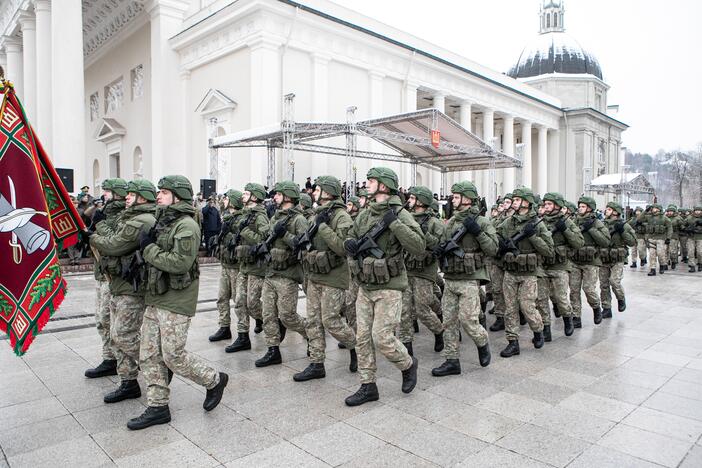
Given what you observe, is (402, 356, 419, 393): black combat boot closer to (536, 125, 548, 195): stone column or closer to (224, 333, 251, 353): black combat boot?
(224, 333, 251, 353): black combat boot

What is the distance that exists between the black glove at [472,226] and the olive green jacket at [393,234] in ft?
3.88

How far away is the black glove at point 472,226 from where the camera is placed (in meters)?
5.68

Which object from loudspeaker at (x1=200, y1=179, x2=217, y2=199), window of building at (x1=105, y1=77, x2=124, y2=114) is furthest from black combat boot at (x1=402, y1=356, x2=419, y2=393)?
window of building at (x1=105, y1=77, x2=124, y2=114)

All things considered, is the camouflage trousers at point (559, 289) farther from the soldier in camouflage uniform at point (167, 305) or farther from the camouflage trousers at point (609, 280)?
the soldier in camouflage uniform at point (167, 305)

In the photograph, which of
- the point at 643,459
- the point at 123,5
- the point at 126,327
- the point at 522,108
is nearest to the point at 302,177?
the point at 123,5

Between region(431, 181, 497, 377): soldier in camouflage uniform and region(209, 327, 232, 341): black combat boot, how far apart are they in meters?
3.01

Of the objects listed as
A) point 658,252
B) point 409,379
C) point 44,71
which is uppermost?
point 44,71

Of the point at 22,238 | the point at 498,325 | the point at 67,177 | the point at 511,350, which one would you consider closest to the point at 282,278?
the point at 22,238

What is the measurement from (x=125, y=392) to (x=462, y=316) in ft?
11.6

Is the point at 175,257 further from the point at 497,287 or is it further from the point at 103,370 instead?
the point at 497,287

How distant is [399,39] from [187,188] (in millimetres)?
23143

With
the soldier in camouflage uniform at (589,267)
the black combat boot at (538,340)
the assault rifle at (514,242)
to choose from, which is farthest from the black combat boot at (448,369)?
the soldier in camouflage uniform at (589,267)

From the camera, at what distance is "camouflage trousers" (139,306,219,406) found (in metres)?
4.07

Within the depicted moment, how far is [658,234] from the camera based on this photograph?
14672mm
